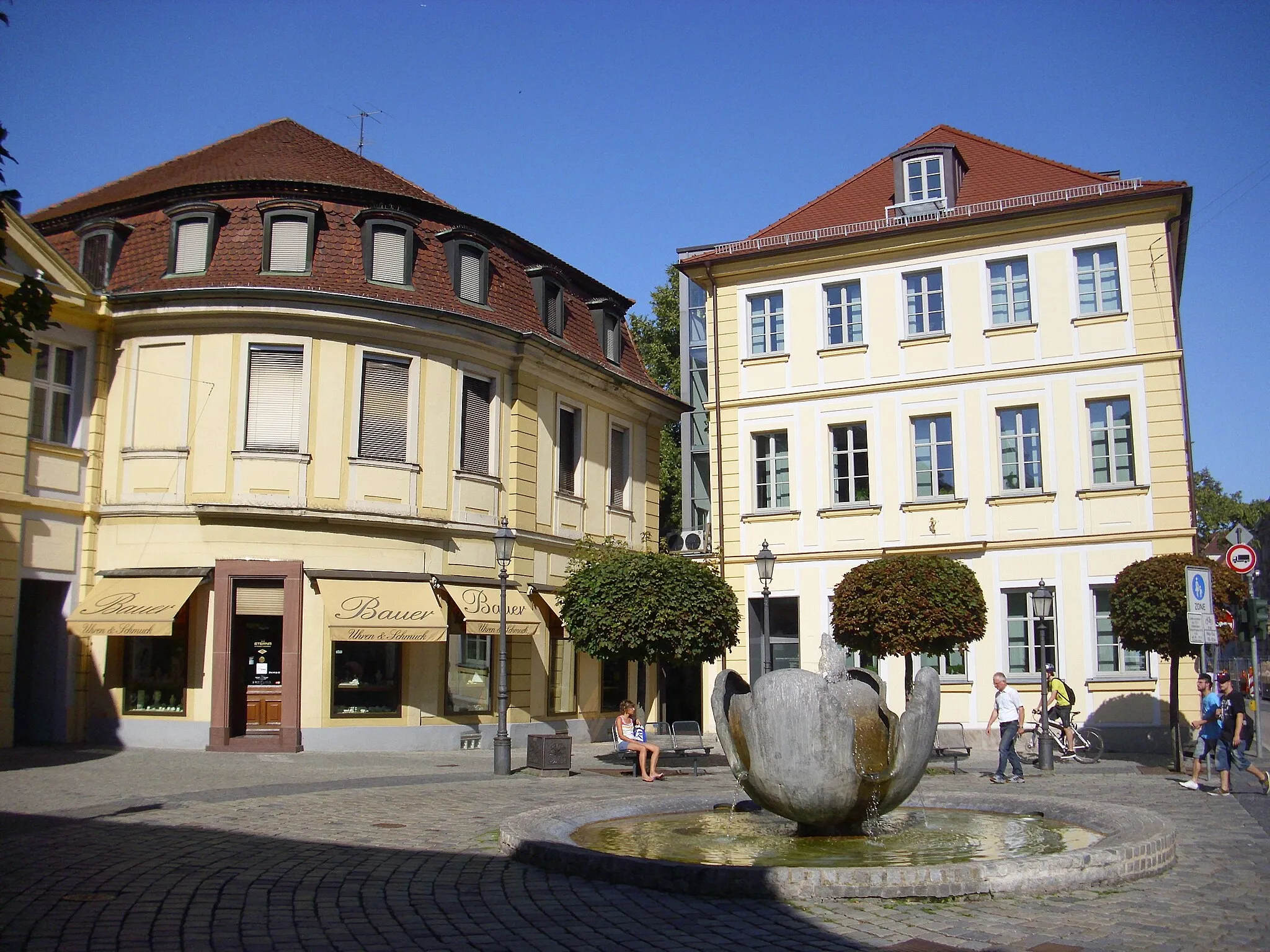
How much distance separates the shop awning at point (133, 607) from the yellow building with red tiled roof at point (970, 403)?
13.2 m

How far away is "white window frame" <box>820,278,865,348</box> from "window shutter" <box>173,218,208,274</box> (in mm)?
14217

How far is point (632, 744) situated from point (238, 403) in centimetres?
1014

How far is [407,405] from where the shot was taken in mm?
24547

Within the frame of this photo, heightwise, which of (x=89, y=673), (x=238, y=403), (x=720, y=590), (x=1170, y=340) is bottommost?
(x=89, y=673)

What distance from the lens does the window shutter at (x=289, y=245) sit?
23.8 m

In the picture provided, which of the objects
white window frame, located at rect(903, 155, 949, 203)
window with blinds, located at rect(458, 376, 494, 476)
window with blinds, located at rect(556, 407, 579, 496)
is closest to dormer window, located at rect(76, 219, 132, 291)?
window with blinds, located at rect(458, 376, 494, 476)

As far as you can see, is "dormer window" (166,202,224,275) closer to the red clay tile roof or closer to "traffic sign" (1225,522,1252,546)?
the red clay tile roof

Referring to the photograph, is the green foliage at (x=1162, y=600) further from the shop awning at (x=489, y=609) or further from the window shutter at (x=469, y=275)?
the window shutter at (x=469, y=275)

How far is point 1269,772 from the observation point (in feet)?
53.9

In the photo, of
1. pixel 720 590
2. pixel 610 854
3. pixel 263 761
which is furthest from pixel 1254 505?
pixel 610 854

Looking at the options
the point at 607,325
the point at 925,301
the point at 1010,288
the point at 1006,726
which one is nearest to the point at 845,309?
the point at 925,301

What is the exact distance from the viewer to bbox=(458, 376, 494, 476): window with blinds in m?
25.7

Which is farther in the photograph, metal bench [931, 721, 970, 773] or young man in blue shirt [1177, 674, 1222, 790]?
metal bench [931, 721, 970, 773]

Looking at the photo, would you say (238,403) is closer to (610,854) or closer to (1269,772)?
(610,854)
